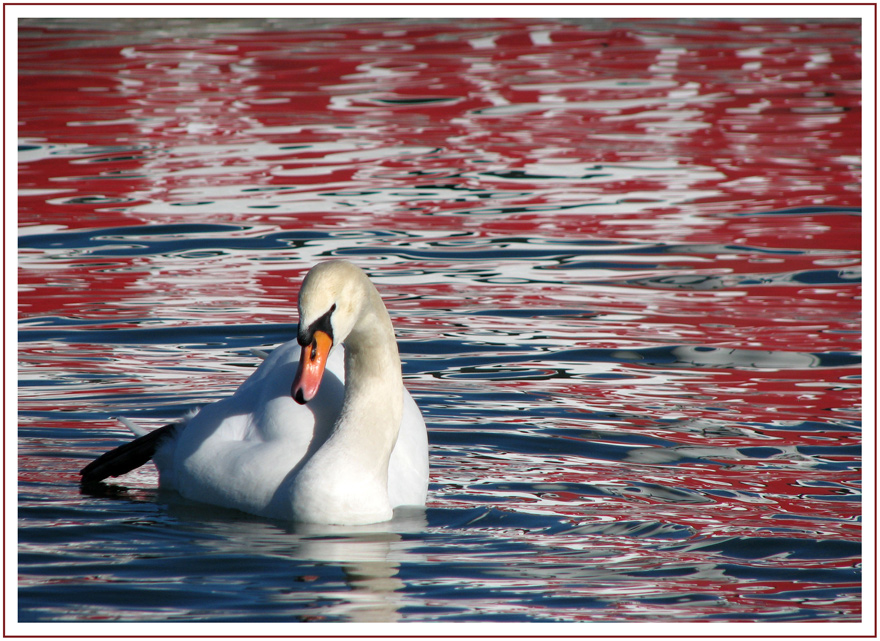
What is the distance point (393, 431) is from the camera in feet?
17.0

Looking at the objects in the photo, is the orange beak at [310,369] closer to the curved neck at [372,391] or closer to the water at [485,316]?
the curved neck at [372,391]

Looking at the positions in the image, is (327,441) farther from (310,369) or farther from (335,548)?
(310,369)

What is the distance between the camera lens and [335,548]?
4.88 m

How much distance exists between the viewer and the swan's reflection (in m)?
4.39

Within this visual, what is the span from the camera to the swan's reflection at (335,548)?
4387mm

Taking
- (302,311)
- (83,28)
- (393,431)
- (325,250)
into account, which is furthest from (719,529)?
(83,28)

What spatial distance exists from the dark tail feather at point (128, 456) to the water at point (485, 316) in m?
0.11

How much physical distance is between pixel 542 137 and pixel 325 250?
16.3 ft

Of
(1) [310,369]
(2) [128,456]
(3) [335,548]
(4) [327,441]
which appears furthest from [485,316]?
(1) [310,369]

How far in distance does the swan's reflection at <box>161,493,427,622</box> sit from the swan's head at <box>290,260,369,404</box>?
0.62m

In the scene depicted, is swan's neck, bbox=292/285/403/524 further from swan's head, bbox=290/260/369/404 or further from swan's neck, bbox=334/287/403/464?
swan's head, bbox=290/260/369/404

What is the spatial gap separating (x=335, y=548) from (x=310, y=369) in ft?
2.37

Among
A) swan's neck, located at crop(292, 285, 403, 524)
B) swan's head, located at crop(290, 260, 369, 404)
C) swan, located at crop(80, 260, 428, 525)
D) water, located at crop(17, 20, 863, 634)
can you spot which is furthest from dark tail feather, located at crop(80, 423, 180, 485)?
swan's head, located at crop(290, 260, 369, 404)

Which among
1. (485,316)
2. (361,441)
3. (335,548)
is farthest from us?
(485,316)
